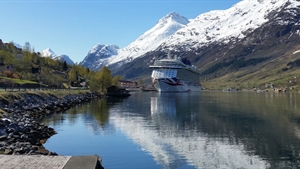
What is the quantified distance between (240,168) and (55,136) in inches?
910

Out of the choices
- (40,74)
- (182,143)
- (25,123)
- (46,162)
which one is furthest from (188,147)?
(40,74)

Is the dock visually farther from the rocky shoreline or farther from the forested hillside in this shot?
the forested hillside

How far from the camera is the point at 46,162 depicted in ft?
65.0

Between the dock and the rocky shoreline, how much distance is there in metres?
4.35

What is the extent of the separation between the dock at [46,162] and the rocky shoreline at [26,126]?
4.35 meters

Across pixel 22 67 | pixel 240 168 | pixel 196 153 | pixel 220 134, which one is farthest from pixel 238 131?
pixel 22 67

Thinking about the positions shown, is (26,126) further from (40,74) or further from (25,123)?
(40,74)

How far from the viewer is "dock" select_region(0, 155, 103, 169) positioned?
18859mm

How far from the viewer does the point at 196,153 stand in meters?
32.5

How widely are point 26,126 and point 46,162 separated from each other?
19.2 meters

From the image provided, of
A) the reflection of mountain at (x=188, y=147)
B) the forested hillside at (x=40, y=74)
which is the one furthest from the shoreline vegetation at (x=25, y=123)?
the forested hillside at (x=40, y=74)

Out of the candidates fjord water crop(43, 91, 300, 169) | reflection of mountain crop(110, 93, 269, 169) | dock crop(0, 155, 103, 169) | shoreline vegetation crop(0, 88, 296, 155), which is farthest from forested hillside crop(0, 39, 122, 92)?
dock crop(0, 155, 103, 169)

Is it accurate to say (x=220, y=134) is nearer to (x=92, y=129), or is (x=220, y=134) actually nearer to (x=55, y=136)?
(x=92, y=129)

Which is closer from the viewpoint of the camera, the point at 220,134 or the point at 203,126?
the point at 220,134
